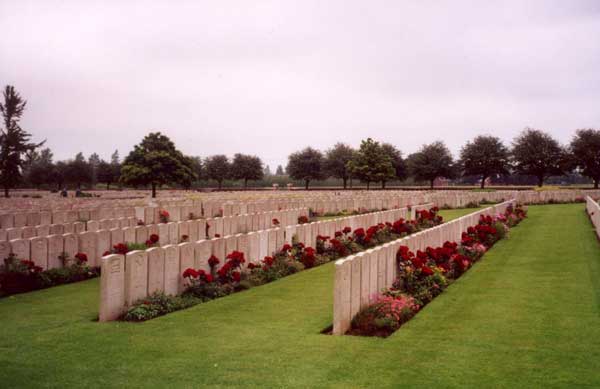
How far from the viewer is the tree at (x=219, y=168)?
91750 mm

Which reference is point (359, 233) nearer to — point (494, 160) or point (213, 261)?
point (213, 261)

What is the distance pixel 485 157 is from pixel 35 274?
2703 inches

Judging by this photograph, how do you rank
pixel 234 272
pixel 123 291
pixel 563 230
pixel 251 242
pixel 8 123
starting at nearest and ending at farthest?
pixel 123 291 → pixel 234 272 → pixel 251 242 → pixel 563 230 → pixel 8 123

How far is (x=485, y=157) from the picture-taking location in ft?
236

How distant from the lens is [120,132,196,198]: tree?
48.4 metres

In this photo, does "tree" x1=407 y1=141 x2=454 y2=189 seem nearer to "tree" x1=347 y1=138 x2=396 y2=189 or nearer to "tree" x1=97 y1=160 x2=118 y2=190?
"tree" x1=347 y1=138 x2=396 y2=189

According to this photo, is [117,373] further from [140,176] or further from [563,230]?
[140,176]

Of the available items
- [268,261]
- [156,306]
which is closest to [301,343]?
[156,306]

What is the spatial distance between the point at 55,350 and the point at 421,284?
6007 mm

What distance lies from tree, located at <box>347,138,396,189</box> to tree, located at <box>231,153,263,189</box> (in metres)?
24.8

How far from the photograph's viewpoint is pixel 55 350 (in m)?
6.47

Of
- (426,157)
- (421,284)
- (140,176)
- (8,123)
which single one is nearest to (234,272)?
(421,284)

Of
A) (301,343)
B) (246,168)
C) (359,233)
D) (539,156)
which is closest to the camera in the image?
(301,343)

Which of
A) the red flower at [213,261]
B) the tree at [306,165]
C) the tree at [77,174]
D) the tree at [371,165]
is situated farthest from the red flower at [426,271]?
the tree at [77,174]
